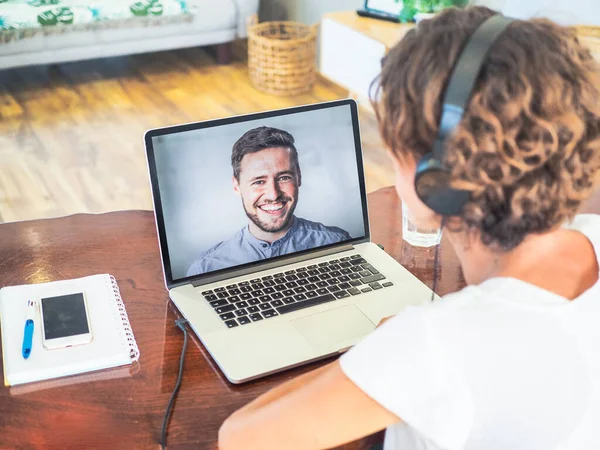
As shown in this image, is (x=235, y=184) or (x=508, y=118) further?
(x=235, y=184)

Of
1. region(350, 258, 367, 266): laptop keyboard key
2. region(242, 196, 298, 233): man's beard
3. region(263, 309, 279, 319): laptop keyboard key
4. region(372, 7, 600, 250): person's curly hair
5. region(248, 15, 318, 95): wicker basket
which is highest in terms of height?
region(372, 7, 600, 250): person's curly hair

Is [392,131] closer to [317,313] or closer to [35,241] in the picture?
[317,313]

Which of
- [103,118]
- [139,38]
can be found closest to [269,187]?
[103,118]

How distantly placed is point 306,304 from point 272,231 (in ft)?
0.46

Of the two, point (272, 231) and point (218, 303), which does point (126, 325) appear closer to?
point (218, 303)

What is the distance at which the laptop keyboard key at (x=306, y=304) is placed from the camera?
1.06 metres

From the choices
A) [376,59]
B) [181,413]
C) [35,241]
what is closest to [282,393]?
[181,413]

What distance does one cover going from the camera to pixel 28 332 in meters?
0.97

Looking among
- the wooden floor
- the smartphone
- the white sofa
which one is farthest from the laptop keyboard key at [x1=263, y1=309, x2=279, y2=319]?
the white sofa

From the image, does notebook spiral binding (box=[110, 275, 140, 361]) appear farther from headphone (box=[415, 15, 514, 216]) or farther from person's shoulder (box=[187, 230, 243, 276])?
headphone (box=[415, 15, 514, 216])

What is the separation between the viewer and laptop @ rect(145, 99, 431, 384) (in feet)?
3.46

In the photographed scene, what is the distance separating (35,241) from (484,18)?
82 centimetres

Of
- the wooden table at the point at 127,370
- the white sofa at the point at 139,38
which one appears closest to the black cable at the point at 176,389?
the wooden table at the point at 127,370

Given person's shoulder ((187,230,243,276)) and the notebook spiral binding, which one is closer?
the notebook spiral binding
